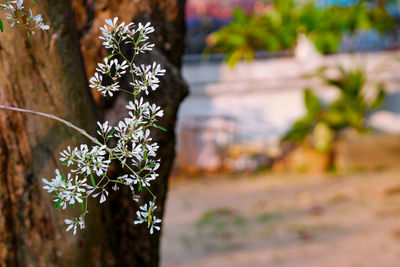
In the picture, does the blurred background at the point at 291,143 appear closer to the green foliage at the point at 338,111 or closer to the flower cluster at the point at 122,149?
the green foliage at the point at 338,111

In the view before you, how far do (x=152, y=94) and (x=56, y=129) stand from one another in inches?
13.4

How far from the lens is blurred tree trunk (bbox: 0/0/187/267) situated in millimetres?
1618

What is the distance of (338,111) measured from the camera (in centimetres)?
914

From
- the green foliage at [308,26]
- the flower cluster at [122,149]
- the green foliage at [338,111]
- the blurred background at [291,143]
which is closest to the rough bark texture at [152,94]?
the flower cluster at [122,149]

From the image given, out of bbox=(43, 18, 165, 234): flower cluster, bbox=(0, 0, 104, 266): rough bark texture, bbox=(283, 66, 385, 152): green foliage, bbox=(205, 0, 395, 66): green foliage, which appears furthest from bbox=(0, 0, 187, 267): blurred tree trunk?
bbox=(283, 66, 385, 152): green foliage

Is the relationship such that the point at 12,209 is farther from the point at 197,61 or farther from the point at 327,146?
the point at 197,61

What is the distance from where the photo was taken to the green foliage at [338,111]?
8.94 m

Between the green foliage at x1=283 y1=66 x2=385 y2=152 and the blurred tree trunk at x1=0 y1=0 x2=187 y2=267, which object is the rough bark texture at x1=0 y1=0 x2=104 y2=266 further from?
the green foliage at x1=283 y1=66 x2=385 y2=152

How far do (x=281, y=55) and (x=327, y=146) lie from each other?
284cm

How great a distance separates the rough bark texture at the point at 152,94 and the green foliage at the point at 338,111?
7090 millimetres

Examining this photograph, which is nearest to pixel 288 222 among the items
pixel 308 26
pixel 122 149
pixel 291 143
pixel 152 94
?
pixel 308 26

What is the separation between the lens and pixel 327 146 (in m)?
8.76

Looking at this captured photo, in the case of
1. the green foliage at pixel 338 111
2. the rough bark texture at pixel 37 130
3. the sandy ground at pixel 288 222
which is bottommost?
the sandy ground at pixel 288 222

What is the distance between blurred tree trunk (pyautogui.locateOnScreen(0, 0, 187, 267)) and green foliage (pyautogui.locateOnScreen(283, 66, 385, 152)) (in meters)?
7.24
